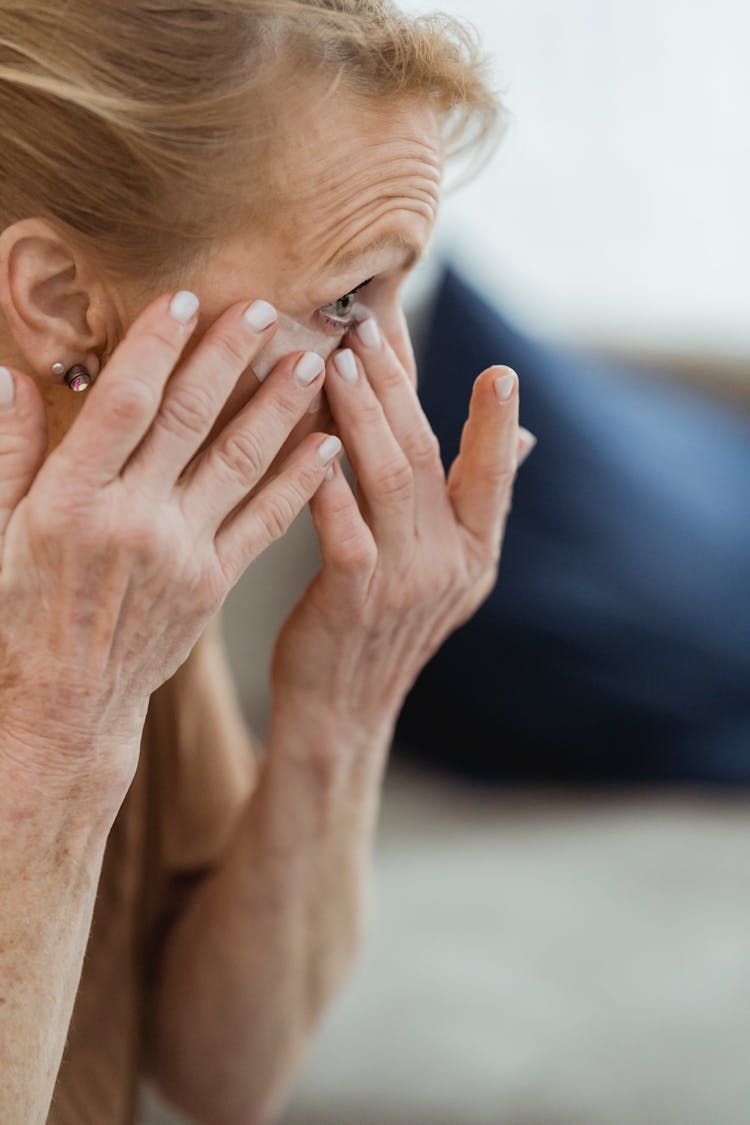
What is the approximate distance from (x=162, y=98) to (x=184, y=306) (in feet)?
0.42

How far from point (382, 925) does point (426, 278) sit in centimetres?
110

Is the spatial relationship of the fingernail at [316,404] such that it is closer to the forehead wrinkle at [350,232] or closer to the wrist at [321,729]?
the forehead wrinkle at [350,232]

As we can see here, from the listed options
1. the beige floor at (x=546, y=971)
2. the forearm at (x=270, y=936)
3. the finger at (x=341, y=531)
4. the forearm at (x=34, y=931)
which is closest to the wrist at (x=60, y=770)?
the forearm at (x=34, y=931)

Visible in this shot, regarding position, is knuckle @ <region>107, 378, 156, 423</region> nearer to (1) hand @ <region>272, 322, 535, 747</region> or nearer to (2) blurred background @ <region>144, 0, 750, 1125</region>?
(1) hand @ <region>272, 322, 535, 747</region>

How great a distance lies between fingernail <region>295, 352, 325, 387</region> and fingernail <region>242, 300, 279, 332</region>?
0.14 feet

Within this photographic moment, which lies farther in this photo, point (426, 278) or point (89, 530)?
point (426, 278)

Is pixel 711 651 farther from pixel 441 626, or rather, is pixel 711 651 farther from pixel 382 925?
pixel 441 626

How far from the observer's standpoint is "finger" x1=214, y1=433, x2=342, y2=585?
2.82ft

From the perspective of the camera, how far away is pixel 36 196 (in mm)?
812

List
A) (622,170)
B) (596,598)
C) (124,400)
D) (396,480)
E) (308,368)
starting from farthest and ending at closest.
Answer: (622,170) → (596,598) → (396,480) → (308,368) → (124,400)

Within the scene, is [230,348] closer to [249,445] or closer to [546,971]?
[249,445]

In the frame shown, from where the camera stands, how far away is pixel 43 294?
0.84m

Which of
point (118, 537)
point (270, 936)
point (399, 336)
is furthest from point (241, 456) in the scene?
point (270, 936)

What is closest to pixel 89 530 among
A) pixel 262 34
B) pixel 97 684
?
pixel 97 684
